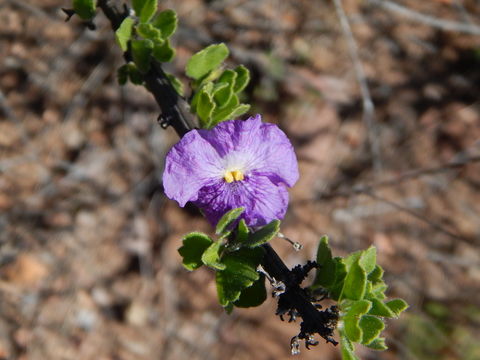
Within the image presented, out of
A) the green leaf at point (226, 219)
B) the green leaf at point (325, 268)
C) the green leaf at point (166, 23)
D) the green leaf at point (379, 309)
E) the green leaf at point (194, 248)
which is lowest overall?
the green leaf at point (379, 309)

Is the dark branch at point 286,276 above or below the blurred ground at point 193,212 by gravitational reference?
above

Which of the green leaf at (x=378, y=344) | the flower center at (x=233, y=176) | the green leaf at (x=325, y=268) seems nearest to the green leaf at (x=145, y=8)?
the flower center at (x=233, y=176)

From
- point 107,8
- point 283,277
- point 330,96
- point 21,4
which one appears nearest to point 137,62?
point 107,8

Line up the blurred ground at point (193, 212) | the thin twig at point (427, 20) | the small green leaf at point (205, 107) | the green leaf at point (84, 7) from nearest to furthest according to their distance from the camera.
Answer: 1. the small green leaf at point (205, 107)
2. the green leaf at point (84, 7)
3. the thin twig at point (427, 20)
4. the blurred ground at point (193, 212)

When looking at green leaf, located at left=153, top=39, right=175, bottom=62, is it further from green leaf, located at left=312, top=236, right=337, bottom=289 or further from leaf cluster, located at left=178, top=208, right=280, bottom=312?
green leaf, located at left=312, top=236, right=337, bottom=289

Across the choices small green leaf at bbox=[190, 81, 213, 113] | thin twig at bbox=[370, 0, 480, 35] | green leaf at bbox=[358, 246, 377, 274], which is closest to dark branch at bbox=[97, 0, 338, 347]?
small green leaf at bbox=[190, 81, 213, 113]

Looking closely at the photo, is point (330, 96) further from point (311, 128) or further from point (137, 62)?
point (137, 62)

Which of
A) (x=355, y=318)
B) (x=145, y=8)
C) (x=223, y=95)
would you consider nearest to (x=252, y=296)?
(x=355, y=318)

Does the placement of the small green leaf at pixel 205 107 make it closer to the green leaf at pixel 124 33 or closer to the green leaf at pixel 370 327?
the green leaf at pixel 124 33

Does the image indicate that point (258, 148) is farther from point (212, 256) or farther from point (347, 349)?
point (347, 349)
